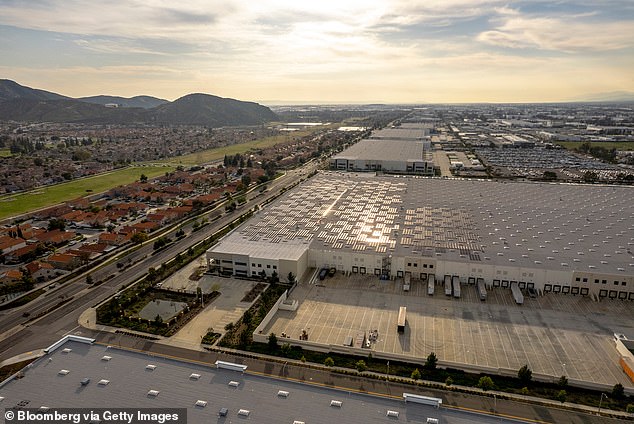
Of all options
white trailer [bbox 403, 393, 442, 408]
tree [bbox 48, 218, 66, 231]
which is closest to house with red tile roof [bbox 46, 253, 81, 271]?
tree [bbox 48, 218, 66, 231]

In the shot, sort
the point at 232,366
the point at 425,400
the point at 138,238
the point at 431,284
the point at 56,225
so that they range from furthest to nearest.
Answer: the point at 56,225
the point at 138,238
the point at 431,284
the point at 232,366
the point at 425,400

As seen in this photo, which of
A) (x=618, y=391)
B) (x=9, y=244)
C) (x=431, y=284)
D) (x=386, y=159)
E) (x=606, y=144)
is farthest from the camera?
(x=606, y=144)

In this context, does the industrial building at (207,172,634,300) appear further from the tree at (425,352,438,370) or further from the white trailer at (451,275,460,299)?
the tree at (425,352,438,370)

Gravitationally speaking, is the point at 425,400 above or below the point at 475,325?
above

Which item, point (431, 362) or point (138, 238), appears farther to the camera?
point (138, 238)

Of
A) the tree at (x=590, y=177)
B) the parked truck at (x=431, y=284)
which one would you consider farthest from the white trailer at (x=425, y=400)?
the tree at (x=590, y=177)

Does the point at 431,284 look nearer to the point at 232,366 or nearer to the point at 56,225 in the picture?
the point at 232,366

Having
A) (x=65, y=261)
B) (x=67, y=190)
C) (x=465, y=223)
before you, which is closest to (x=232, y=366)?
(x=65, y=261)

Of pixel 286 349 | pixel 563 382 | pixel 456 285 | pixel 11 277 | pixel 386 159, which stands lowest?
pixel 563 382
